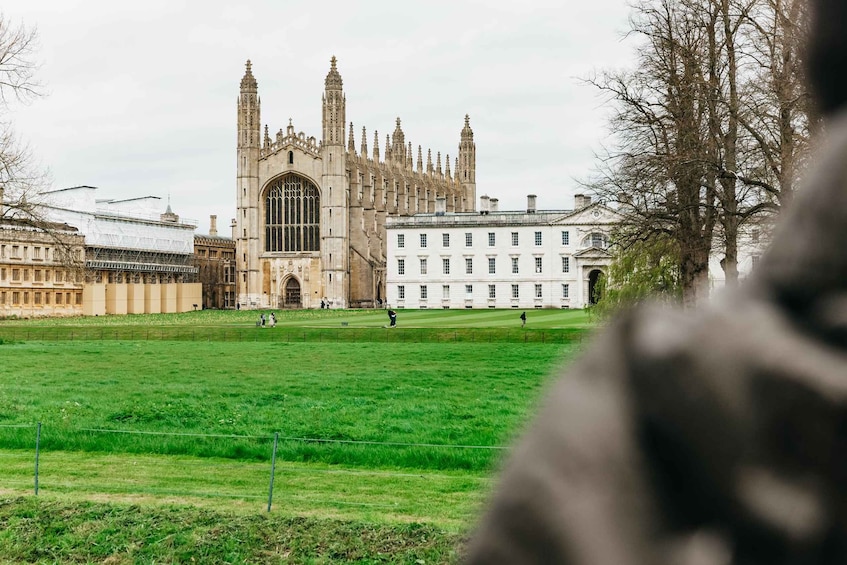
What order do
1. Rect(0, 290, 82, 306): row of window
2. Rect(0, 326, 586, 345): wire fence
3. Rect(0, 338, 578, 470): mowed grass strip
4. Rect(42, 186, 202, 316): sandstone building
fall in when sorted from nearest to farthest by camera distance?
1. Rect(0, 338, 578, 470): mowed grass strip
2. Rect(0, 326, 586, 345): wire fence
3. Rect(0, 290, 82, 306): row of window
4. Rect(42, 186, 202, 316): sandstone building

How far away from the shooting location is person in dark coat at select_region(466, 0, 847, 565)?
41 centimetres

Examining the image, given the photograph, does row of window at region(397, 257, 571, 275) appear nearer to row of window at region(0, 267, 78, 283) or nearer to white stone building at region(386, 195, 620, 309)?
white stone building at region(386, 195, 620, 309)

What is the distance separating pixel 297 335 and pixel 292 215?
3905 cm

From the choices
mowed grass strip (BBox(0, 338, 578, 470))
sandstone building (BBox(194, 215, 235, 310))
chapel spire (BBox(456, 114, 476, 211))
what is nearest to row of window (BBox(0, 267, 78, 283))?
sandstone building (BBox(194, 215, 235, 310))

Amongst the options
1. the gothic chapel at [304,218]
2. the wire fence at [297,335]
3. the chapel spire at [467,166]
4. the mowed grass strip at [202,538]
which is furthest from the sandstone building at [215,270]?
the mowed grass strip at [202,538]

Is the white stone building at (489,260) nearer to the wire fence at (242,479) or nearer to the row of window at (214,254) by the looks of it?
the row of window at (214,254)

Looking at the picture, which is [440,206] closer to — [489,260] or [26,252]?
[489,260]

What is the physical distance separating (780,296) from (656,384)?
2.6 inches

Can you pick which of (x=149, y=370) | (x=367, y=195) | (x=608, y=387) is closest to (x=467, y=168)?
(x=367, y=195)

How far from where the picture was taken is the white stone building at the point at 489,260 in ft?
244

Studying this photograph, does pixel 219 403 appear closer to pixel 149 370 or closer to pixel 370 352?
pixel 149 370

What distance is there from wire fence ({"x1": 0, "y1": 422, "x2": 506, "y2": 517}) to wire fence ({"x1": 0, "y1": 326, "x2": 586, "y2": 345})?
89.7 feet

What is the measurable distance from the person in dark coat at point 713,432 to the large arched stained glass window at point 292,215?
269ft

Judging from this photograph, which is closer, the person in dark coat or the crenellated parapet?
the person in dark coat
